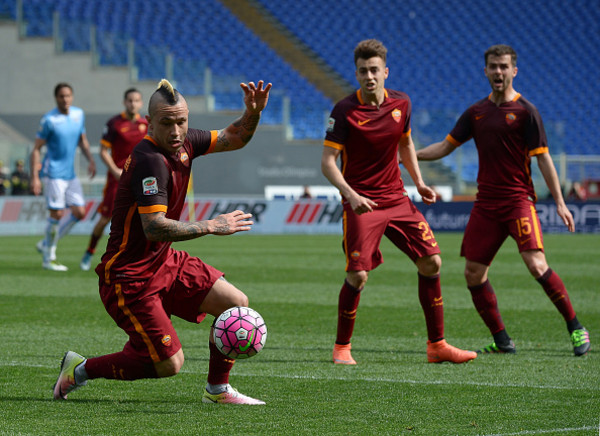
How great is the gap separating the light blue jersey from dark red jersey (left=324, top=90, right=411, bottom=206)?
22.0 ft

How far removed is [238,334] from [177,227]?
24.7 inches

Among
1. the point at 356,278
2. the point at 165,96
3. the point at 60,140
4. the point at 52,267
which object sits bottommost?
the point at 52,267

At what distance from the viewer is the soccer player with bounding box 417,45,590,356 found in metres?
6.50

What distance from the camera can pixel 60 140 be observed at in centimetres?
1204

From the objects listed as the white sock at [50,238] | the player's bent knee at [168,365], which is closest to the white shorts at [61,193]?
the white sock at [50,238]

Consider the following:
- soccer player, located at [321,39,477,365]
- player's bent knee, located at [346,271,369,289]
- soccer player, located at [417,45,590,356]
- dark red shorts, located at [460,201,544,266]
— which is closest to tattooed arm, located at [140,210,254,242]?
soccer player, located at [321,39,477,365]

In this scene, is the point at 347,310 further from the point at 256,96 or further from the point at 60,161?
the point at 60,161

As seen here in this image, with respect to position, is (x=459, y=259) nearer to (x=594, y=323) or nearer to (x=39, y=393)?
(x=594, y=323)

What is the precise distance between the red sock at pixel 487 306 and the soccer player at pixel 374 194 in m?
0.53

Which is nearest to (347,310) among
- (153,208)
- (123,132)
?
(153,208)

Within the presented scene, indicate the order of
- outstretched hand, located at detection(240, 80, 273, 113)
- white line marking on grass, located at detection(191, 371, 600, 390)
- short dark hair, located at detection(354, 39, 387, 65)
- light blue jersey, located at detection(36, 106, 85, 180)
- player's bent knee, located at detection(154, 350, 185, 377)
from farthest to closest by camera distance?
1. light blue jersey, located at detection(36, 106, 85, 180)
2. short dark hair, located at detection(354, 39, 387, 65)
3. white line marking on grass, located at detection(191, 371, 600, 390)
4. outstretched hand, located at detection(240, 80, 273, 113)
5. player's bent knee, located at detection(154, 350, 185, 377)

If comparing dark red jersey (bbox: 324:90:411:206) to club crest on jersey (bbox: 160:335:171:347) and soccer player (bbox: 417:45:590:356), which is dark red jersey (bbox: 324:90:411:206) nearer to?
soccer player (bbox: 417:45:590:356)

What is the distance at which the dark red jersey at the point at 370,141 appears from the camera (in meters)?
6.14

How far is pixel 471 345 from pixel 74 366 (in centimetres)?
331
